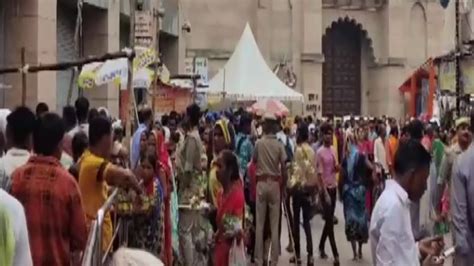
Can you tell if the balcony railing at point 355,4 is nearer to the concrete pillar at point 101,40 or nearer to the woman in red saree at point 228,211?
the concrete pillar at point 101,40

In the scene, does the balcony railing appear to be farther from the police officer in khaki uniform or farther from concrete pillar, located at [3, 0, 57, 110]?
the police officer in khaki uniform

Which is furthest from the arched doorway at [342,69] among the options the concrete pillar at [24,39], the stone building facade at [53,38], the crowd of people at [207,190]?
the concrete pillar at [24,39]

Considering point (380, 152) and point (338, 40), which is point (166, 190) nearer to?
point (380, 152)

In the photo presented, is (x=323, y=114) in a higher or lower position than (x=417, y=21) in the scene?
lower

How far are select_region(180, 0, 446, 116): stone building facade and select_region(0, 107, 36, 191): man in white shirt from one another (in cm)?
3696

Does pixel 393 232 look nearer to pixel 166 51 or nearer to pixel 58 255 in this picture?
pixel 58 255

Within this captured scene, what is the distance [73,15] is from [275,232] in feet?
37.1

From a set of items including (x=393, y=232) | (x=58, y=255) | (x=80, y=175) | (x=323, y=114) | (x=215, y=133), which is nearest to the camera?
(x=393, y=232)

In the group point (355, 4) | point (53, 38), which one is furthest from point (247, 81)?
point (355, 4)

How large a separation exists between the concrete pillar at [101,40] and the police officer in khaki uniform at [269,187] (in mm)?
10972

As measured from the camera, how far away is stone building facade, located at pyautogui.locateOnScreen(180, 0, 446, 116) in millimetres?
45406

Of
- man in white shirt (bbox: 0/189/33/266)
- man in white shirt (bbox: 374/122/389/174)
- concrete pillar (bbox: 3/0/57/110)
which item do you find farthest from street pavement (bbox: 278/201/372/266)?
man in white shirt (bbox: 0/189/33/266)

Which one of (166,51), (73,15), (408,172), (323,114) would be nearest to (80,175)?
(408,172)

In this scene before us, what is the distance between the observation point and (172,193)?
12562 millimetres
